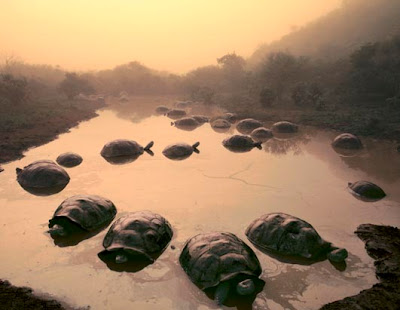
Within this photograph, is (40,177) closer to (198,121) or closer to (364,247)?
(364,247)

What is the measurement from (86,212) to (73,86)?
36506mm

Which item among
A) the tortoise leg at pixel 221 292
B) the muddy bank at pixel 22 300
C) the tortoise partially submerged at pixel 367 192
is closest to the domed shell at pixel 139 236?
the muddy bank at pixel 22 300

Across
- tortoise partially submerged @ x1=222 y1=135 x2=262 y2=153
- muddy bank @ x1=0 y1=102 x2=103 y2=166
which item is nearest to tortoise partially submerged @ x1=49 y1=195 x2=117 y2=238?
muddy bank @ x1=0 y1=102 x2=103 y2=166

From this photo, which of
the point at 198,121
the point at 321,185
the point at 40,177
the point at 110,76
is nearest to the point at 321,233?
the point at 321,185

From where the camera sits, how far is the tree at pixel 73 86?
4184cm

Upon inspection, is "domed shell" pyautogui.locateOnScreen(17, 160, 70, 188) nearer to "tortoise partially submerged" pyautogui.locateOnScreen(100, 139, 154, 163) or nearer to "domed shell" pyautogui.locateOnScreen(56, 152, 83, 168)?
"domed shell" pyautogui.locateOnScreen(56, 152, 83, 168)

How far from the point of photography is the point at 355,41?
61.7 m

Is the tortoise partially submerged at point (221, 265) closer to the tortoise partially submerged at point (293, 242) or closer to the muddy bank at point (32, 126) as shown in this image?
the tortoise partially submerged at point (293, 242)

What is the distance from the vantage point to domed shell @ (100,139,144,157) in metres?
16.7

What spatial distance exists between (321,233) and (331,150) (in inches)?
380

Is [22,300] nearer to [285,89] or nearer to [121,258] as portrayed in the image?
Result: [121,258]

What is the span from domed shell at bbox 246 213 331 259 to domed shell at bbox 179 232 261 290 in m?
1.00

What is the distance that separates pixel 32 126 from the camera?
72.9 feet

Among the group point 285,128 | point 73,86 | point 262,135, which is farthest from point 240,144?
point 73,86
